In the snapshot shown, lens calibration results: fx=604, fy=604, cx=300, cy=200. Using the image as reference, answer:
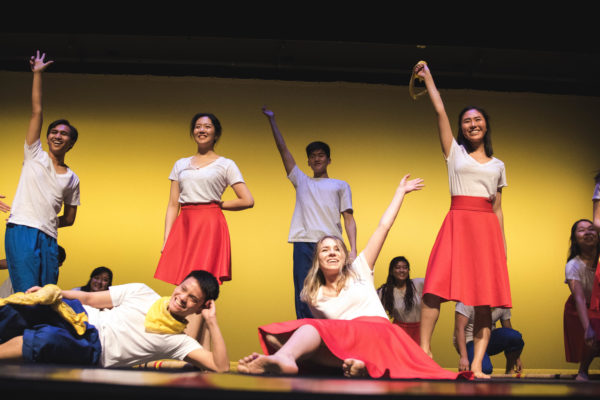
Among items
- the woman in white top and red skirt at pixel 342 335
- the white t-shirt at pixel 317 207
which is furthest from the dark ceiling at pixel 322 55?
the woman in white top and red skirt at pixel 342 335

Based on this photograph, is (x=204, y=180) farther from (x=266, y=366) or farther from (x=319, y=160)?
(x=266, y=366)

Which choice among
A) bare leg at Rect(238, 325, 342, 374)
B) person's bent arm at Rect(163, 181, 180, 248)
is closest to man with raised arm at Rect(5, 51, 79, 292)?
person's bent arm at Rect(163, 181, 180, 248)

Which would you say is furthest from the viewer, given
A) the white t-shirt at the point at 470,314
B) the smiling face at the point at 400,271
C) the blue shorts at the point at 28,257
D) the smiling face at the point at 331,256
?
the smiling face at the point at 400,271

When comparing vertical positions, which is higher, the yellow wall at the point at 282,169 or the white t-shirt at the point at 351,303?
the yellow wall at the point at 282,169

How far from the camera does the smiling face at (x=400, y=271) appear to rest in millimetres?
4645

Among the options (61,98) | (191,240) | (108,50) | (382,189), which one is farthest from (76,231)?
(382,189)

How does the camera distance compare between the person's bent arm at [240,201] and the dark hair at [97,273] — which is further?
the dark hair at [97,273]

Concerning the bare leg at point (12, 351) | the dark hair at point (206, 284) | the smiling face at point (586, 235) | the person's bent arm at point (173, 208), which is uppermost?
the person's bent arm at point (173, 208)

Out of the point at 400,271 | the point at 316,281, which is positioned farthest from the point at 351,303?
the point at 400,271

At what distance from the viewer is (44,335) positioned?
86.8 inches

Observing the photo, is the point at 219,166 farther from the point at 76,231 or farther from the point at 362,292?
the point at 76,231

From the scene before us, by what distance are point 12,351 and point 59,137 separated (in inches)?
56.7

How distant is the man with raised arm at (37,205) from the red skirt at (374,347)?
4.70 ft

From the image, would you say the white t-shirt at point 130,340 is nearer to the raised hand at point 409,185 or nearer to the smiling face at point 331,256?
the smiling face at point 331,256
